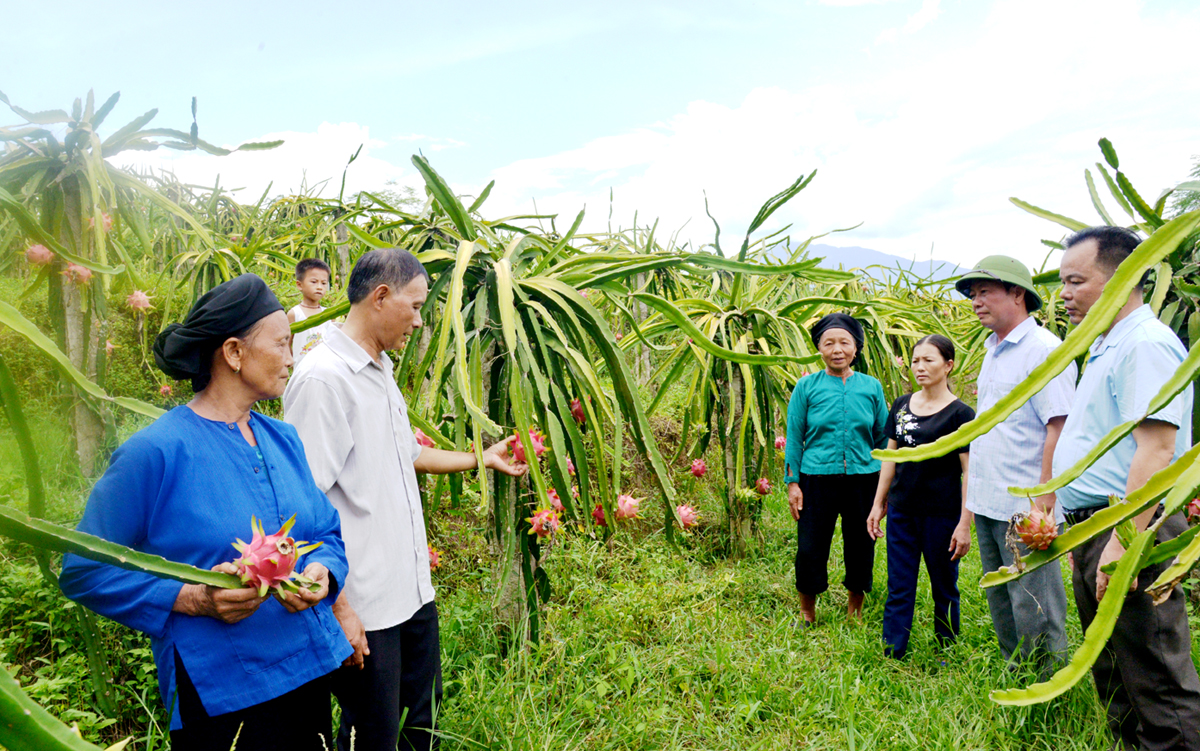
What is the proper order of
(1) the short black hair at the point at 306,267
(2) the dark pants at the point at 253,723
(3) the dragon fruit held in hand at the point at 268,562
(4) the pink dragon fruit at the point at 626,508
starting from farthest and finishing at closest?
(1) the short black hair at the point at 306,267
(4) the pink dragon fruit at the point at 626,508
(2) the dark pants at the point at 253,723
(3) the dragon fruit held in hand at the point at 268,562

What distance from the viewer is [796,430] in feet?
9.76

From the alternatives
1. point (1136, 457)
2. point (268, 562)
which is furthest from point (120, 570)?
point (1136, 457)

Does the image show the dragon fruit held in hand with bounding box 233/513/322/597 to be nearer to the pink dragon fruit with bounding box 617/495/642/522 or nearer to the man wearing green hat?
the pink dragon fruit with bounding box 617/495/642/522

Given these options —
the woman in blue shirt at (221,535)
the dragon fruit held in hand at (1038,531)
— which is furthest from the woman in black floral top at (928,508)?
the woman in blue shirt at (221,535)

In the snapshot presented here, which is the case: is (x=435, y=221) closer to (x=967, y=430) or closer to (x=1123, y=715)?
(x=967, y=430)

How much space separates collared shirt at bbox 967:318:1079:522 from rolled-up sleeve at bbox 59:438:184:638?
222cm

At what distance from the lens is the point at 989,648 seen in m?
2.54

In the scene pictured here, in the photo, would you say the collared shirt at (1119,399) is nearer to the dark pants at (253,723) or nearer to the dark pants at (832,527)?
the dark pants at (832,527)

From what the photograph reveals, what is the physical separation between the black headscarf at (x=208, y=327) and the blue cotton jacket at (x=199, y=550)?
0.09 m

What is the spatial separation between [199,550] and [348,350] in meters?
0.50

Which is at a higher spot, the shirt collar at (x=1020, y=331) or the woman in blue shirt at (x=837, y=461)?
the shirt collar at (x=1020, y=331)

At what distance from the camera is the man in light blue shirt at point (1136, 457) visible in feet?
Result: 5.09

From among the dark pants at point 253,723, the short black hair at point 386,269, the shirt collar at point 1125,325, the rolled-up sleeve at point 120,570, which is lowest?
the dark pants at point 253,723

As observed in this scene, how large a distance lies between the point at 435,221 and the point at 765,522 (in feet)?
9.03
